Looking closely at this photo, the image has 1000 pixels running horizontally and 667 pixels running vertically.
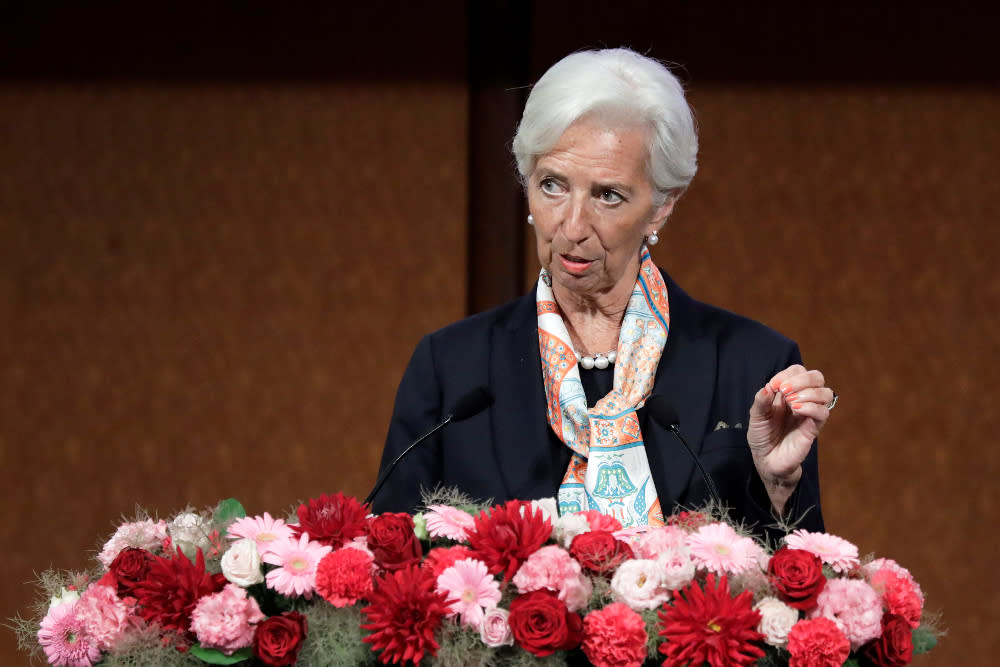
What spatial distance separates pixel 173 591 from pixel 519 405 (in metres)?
0.89

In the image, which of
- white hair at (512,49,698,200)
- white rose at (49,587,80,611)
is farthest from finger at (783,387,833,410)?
white rose at (49,587,80,611)

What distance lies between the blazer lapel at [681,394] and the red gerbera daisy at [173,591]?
867mm

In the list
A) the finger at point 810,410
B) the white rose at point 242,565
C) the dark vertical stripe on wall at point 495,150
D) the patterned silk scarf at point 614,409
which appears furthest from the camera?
the dark vertical stripe on wall at point 495,150

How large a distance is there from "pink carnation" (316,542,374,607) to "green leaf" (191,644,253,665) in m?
0.10

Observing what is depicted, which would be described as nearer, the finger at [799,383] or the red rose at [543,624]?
the red rose at [543,624]

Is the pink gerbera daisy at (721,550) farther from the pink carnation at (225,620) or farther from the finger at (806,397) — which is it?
the pink carnation at (225,620)

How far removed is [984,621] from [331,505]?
2.91m

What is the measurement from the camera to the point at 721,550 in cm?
116

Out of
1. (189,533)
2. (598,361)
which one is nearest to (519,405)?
(598,361)

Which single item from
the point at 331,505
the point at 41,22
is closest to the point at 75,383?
the point at 41,22

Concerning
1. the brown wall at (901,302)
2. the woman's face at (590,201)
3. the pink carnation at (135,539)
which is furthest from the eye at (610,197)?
the brown wall at (901,302)

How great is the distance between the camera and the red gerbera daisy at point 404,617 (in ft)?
3.57

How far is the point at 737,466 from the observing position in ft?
5.93

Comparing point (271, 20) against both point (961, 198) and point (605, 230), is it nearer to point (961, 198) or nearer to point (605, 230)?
point (605, 230)
